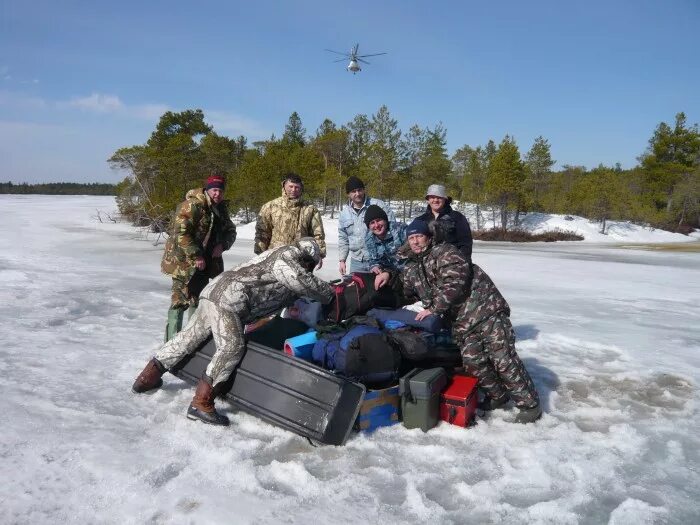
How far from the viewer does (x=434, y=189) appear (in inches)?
175

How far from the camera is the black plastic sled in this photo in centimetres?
301

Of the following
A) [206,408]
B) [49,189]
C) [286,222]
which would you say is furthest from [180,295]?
[49,189]

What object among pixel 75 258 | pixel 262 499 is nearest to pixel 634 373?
pixel 262 499

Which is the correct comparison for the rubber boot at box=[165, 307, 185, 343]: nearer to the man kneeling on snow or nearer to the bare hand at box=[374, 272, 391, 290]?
the man kneeling on snow

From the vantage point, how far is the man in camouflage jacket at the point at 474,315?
3.54 m

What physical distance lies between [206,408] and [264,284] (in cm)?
92

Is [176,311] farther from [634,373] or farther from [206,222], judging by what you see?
[634,373]

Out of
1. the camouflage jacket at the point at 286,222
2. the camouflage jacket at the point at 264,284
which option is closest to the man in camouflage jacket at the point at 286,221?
the camouflage jacket at the point at 286,222

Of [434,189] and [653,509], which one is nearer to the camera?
[653,509]

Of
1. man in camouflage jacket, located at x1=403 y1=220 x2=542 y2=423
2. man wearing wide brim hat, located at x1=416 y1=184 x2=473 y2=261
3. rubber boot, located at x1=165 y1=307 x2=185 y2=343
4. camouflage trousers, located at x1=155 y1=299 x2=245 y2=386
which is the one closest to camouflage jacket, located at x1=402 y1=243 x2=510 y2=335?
man in camouflage jacket, located at x1=403 y1=220 x2=542 y2=423

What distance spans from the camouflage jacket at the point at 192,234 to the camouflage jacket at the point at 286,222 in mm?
470

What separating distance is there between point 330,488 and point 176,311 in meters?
2.52

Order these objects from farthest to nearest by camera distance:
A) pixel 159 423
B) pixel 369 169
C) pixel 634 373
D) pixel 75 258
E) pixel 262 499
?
pixel 369 169 < pixel 75 258 < pixel 634 373 < pixel 159 423 < pixel 262 499

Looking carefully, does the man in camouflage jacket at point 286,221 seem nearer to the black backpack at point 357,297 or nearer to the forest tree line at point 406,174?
the black backpack at point 357,297
